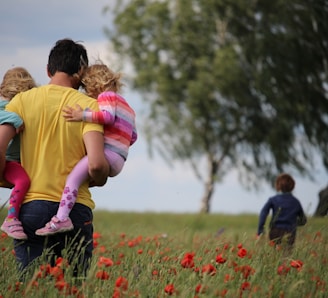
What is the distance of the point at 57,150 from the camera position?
4316 millimetres

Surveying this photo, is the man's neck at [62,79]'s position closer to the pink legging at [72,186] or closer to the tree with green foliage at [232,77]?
the pink legging at [72,186]

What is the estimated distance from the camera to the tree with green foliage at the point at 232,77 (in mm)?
25047

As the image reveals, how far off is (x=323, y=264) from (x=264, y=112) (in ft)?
70.1

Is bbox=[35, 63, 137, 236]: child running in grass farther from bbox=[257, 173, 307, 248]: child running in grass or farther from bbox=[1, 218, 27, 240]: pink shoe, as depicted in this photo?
bbox=[257, 173, 307, 248]: child running in grass

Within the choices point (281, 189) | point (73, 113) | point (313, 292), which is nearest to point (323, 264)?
point (313, 292)

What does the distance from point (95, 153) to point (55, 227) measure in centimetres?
52

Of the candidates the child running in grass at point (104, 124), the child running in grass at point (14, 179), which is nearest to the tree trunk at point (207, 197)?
the child running in grass at point (104, 124)

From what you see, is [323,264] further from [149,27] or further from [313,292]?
[149,27]

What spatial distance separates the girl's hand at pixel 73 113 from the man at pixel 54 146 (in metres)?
0.04

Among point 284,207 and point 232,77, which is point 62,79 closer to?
point 284,207

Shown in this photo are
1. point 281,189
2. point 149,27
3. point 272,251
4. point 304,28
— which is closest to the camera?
point 272,251

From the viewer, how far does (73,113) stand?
4.25 m

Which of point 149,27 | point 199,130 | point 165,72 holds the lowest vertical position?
point 199,130

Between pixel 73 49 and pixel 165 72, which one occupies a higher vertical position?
pixel 165 72
